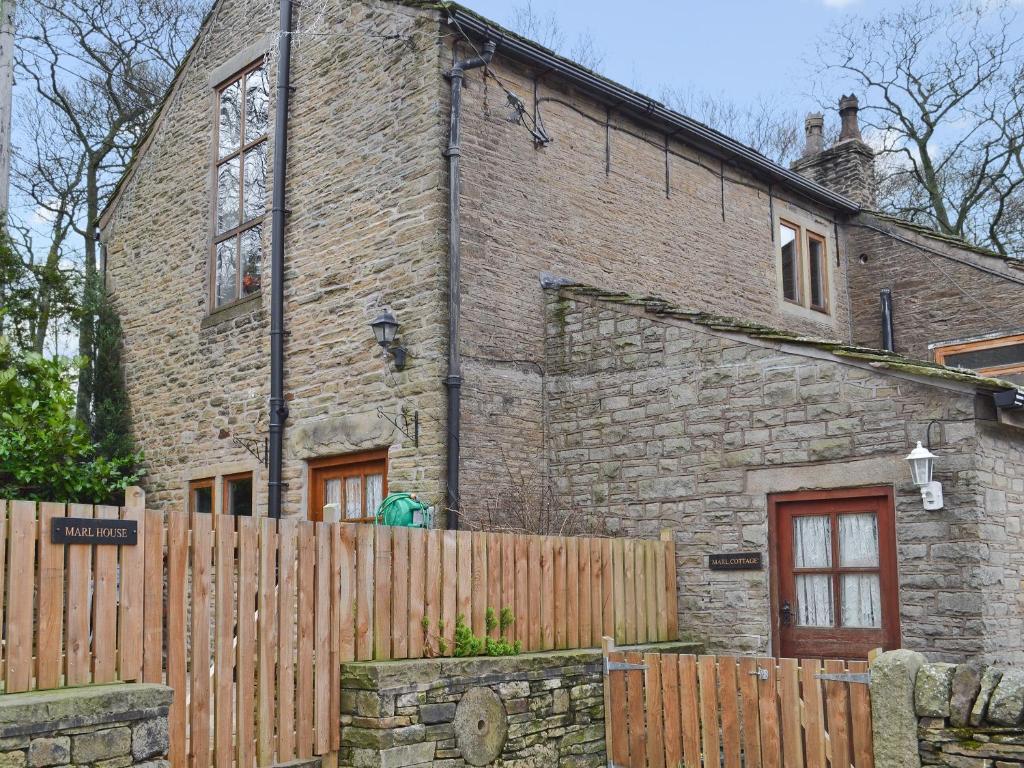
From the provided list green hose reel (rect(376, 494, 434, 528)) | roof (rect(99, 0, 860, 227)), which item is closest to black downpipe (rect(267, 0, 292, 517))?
roof (rect(99, 0, 860, 227))

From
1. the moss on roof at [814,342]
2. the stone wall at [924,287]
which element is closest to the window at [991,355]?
the stone wall at [924,287]

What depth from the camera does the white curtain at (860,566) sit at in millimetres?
9062

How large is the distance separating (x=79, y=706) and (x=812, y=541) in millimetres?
6258

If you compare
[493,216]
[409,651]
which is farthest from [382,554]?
[493,216]

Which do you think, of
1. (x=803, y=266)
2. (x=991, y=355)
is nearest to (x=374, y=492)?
(x=803, y=266)

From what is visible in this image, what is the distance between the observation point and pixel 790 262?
15.3m

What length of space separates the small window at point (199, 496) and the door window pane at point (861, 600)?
7.29 meters

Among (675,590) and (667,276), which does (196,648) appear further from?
(667,276)

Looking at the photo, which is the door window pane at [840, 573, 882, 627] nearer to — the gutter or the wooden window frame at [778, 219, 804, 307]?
the gutter

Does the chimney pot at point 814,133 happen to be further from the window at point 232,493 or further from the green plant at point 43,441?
the green plant at point 43,441

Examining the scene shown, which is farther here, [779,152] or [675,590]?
[779,152]

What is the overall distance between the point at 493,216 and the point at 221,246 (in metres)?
→ 4.12

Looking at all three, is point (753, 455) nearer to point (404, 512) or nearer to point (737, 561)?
point (737, 561)

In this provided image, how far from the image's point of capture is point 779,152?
28.5 meters
